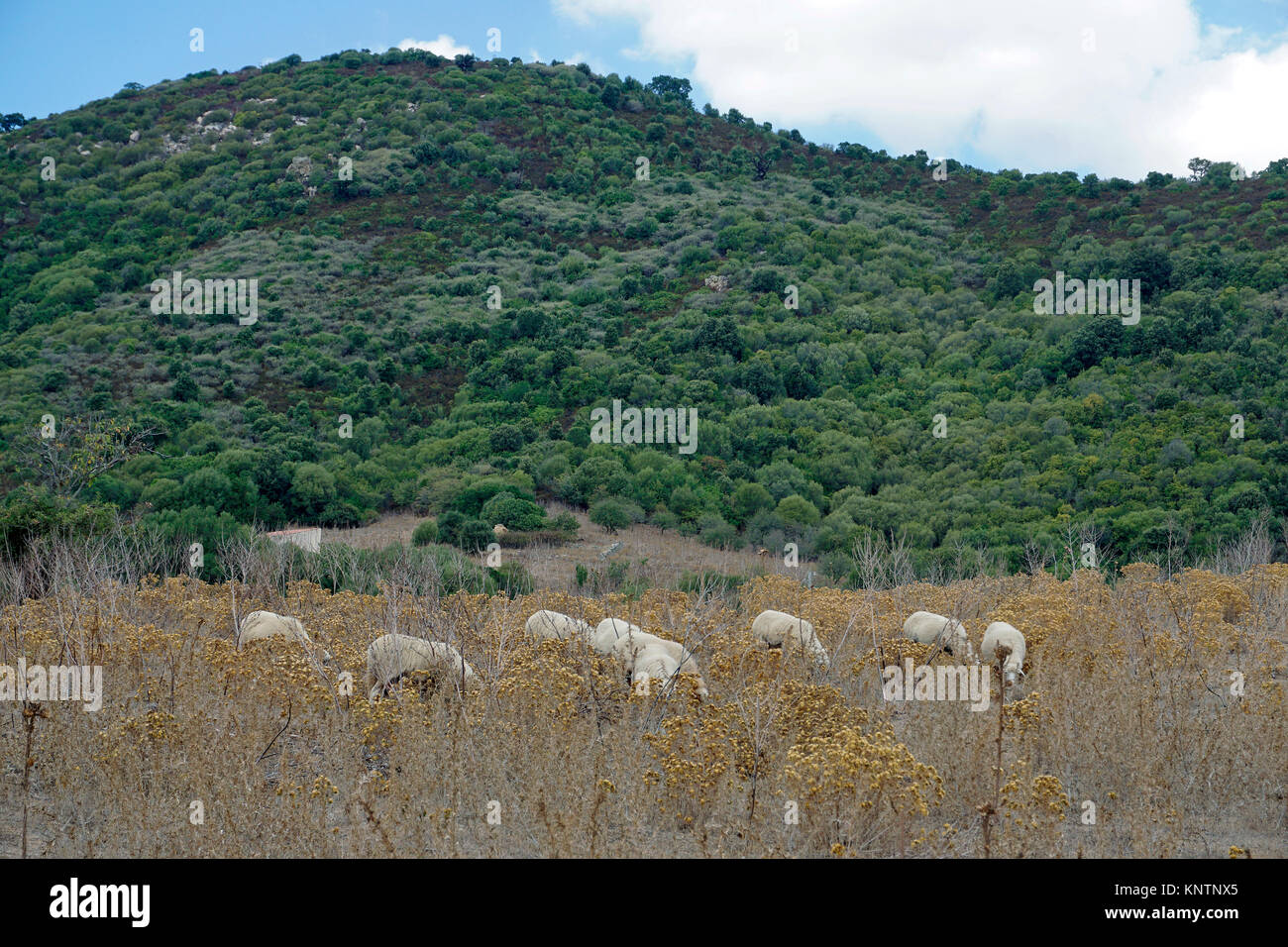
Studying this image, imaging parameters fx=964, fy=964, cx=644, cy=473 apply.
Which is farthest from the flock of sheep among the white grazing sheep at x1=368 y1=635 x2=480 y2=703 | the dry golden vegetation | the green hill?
the green hill

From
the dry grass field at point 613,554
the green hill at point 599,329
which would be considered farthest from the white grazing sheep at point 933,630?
the green hill at point 599,329

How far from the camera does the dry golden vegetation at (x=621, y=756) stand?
17.3ft

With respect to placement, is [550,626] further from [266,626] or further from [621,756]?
[621,756]

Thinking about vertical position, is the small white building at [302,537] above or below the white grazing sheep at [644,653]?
above

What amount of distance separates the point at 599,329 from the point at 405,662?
3825 centimetres

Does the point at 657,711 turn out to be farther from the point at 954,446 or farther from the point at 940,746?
the point at 954,446

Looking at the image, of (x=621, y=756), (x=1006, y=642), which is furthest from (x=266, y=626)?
(x=1006, y=642)

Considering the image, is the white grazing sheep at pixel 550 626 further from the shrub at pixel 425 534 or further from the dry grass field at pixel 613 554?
the shrub at pixel 425 534

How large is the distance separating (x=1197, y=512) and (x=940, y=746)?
72.6 feet

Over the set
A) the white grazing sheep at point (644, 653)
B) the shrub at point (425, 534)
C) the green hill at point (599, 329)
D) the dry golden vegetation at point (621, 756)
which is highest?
the green hill at point (599, 329)

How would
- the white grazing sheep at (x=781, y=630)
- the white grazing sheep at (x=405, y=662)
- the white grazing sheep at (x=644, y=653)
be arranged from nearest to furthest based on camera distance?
the white grazing sheep at (x=405, y=662), the white grazing sheep at (x=644, y=653), the white grazing sheep at (x=781, y=630)

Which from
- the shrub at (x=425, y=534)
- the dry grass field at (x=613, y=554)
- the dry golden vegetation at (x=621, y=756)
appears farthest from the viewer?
the shrub at (x=425, y=534)

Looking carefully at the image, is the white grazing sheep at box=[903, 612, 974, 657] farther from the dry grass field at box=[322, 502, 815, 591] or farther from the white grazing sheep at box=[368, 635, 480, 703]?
the dry grass field at box=[322, 502, 815, 591]
